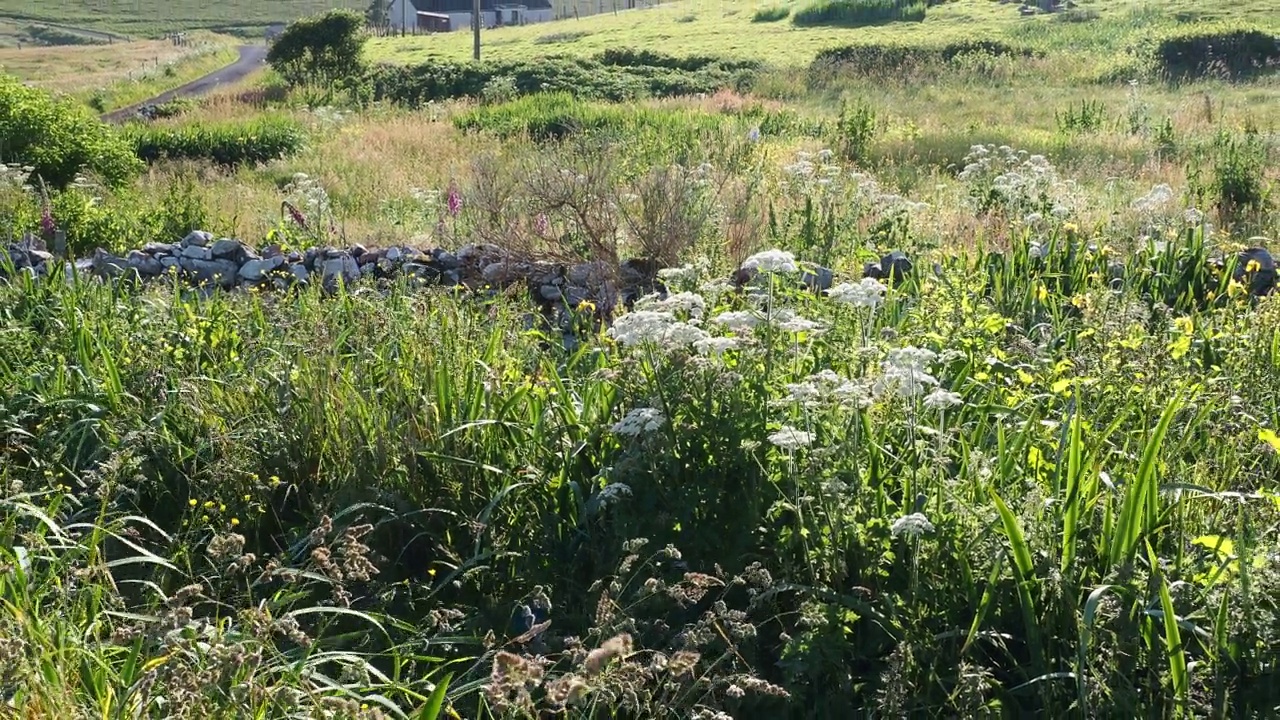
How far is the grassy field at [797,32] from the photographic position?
32.1 meters

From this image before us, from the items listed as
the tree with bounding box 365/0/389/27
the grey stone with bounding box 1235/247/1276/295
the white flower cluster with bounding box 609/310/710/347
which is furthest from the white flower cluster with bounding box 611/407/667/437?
the tree with bounding box 365/0/389/27

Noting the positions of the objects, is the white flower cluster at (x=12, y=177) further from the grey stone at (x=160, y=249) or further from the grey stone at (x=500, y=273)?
the grey stone at (x=500, y=273)

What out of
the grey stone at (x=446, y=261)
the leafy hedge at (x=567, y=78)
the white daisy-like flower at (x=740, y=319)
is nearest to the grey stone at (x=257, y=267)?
the grey stone at (x=446, y=261)

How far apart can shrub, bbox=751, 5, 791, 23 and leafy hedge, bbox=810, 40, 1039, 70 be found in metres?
17.7

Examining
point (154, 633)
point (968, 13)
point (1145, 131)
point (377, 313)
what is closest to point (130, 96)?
point (968, 13)

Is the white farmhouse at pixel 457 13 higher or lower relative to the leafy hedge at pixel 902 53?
higher

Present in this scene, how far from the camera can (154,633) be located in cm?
196

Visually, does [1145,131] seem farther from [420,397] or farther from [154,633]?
[154,633]

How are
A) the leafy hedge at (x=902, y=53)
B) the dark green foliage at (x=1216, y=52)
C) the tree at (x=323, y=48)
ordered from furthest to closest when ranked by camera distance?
the tree at (x=323, y=48), the leafy hedge at (x=902, y=53), the dark green foliage at (x=1216, y=52)

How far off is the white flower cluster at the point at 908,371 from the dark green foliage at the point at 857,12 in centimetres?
4340

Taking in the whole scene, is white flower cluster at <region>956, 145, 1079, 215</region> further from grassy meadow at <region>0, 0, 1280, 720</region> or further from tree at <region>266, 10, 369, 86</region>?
tree at <region>266, 10, 369, 86</region>

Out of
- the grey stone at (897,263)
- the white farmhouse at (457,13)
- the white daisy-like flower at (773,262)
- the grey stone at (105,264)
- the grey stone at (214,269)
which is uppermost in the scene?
the white farmhouse at (457,13)

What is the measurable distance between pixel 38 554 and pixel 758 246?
489 cm

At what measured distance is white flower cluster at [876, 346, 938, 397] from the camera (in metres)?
2.55
